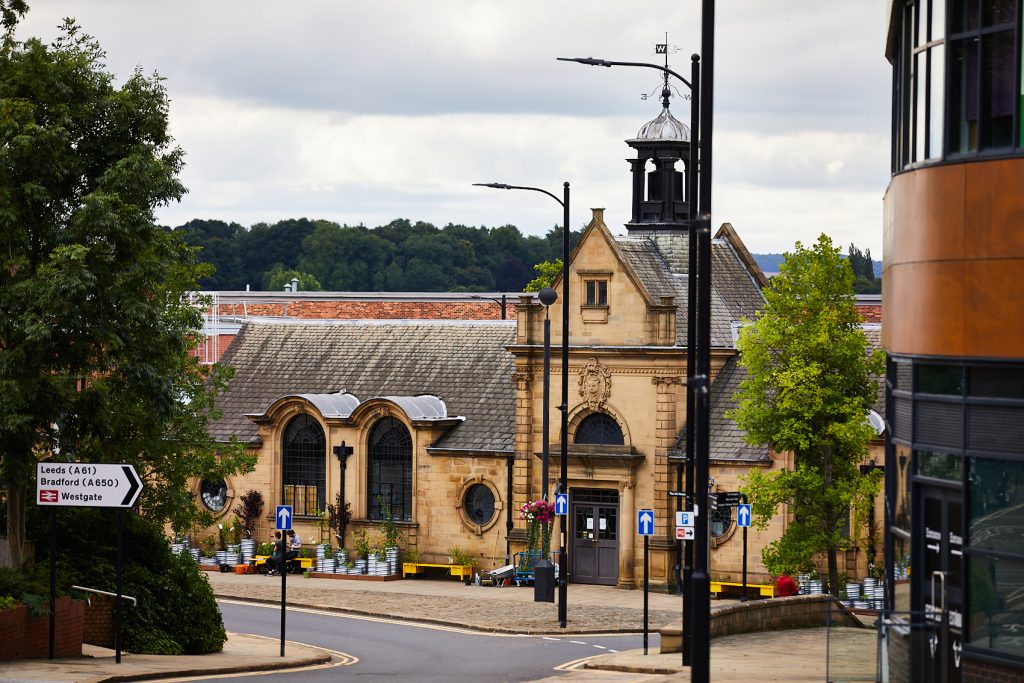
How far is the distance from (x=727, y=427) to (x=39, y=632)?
26.8 meters

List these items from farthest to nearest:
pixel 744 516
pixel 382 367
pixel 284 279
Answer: pixel 284 279
pixel 382 367
pixel 744 516

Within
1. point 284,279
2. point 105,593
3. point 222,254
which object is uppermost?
point 222,254

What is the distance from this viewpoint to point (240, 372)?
59312mm

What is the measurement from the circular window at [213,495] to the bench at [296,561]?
8.43ft

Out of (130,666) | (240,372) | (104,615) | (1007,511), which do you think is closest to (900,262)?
(1007,511)

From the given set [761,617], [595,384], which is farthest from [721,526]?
[761,617]

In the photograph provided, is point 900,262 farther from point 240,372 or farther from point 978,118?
point 240,372

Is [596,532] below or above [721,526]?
below

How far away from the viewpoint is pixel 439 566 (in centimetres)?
5328

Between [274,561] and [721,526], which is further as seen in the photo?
[274,561]

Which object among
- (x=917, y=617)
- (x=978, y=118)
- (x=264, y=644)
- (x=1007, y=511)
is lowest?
(x=264, y=644)

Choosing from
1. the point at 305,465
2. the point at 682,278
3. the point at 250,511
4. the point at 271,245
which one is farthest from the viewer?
the point at 271,245

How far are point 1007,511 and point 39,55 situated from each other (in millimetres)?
17768

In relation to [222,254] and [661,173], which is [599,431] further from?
[222,254]
